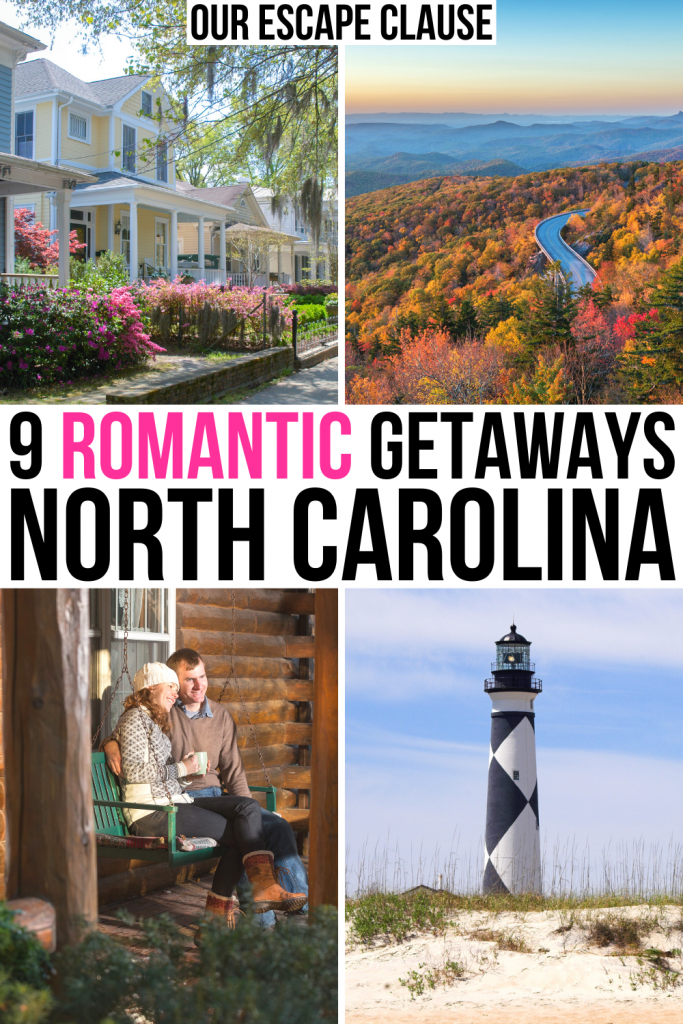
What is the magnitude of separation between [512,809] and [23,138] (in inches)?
288

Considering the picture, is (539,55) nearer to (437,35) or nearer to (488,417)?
(437,35)

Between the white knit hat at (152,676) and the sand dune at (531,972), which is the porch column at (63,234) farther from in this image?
the sand dune at (531,972)

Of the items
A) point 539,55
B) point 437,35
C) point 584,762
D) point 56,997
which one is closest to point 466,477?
point 56,997

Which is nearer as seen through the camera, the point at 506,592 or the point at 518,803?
the point at 506,592

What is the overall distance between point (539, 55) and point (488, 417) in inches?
146

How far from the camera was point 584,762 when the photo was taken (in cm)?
826

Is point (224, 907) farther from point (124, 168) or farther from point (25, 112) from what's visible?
point (25, 112)

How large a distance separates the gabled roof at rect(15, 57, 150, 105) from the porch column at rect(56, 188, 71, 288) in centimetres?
131

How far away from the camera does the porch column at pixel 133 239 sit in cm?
825

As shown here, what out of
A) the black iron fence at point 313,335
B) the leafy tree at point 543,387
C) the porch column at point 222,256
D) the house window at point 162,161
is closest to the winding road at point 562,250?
the leafy tree at point 543,387

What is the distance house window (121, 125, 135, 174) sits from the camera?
6.95 m

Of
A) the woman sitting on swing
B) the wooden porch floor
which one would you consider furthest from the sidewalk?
the wooden porch floor

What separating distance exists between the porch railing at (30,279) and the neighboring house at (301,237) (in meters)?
2.31

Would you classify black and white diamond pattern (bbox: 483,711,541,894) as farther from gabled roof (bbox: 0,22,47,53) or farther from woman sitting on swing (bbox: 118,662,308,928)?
gabled roof (bbox: 0,22,47,53)
